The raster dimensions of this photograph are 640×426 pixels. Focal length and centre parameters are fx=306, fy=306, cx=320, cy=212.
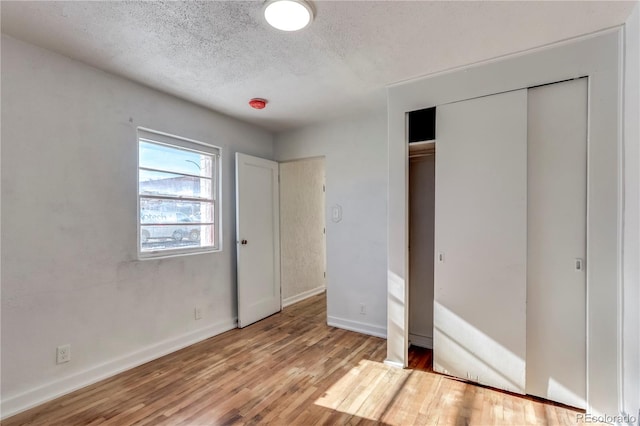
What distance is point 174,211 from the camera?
3.13 meters

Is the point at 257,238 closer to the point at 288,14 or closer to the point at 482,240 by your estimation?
the point at 482,240

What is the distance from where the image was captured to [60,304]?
7.38 ft

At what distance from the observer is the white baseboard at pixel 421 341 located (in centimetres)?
303

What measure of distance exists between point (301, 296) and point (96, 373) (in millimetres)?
2874

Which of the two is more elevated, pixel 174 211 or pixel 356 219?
pixel 174 211

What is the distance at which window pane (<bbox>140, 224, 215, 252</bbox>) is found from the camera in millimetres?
2880

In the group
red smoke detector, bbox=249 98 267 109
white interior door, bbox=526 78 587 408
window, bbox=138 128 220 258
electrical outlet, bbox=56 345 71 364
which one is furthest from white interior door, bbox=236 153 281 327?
white interior door, bbox=526 78 587 408

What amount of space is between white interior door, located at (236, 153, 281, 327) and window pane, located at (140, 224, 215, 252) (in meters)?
0.37

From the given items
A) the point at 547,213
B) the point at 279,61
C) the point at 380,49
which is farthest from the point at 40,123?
the point at 547,213

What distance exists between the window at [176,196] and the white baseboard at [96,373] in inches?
34.1

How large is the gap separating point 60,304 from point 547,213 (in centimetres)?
357

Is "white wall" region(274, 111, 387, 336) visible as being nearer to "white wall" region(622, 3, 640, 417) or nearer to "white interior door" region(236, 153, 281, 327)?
"white interior door" region(236, 153, 281, 327)
